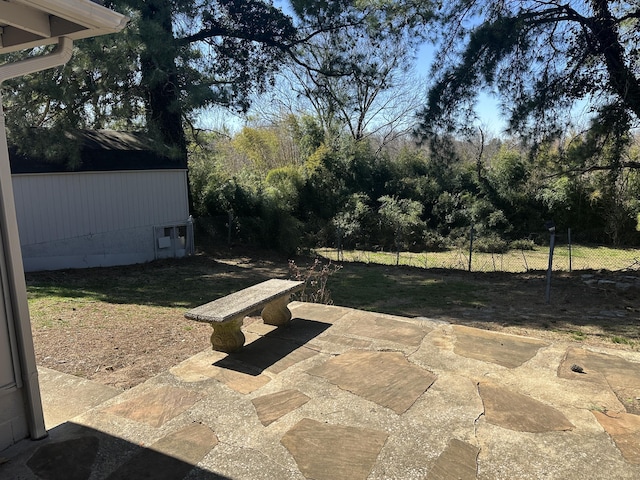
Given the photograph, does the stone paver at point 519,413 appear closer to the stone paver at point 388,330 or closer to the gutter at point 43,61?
the stone paver at point 388,330

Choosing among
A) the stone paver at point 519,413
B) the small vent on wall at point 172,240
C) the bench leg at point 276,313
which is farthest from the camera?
the small vent on wall at point 172,240

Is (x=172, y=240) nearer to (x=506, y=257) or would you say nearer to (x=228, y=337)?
(x=228, y=337)

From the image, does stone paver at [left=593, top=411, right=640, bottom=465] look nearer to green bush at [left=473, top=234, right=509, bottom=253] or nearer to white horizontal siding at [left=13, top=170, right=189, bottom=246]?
white horizontal siding at [left=13, top=170, right=189, bottom=246]

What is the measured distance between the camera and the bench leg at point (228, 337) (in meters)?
3.88

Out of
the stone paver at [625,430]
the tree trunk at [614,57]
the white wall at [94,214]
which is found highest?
the tree trunk at [614,57]

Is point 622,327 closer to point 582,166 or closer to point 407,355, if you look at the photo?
point 407,355

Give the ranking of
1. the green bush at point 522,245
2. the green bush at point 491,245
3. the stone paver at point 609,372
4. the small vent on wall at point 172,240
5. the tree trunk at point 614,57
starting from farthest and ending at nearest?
the green bush at point 522,245 → the green bush at point 491,245 → the small vent on wall at point 172,240 → the tree trunk at point 614,57 → the stone paver at point 609,372

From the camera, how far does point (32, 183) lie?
929 centimetres

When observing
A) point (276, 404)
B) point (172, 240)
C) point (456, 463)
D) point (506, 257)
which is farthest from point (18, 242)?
point (506, 257)

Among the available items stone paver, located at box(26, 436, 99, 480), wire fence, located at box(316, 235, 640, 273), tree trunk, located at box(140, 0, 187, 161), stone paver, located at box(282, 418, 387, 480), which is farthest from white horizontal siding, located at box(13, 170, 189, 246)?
stone paver, located at box(282, 418, 387, 480)

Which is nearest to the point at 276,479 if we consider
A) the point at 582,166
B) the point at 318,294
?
the point at 318,294

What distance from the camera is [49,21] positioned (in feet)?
8.26

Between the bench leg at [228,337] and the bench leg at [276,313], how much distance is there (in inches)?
28.3

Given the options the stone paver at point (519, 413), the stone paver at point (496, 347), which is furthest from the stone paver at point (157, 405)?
the stone paver at point (496, 347)
